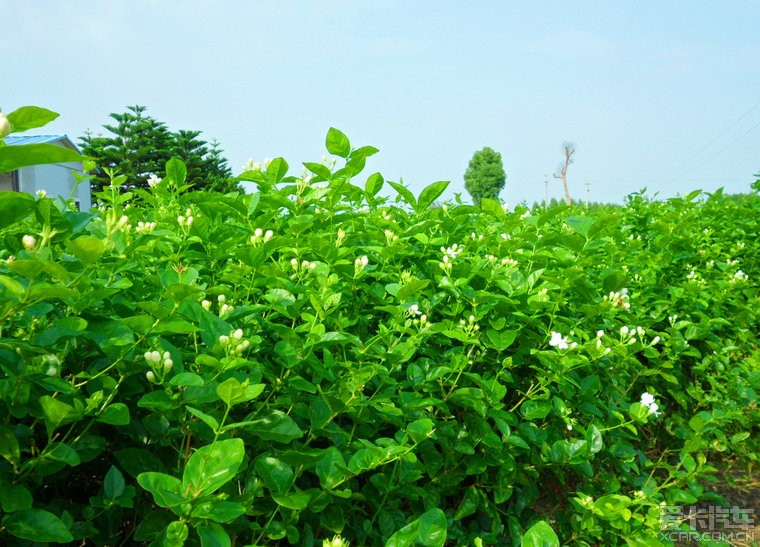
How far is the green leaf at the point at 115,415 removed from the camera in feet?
4.25

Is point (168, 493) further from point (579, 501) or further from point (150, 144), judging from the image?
point (150, 144)

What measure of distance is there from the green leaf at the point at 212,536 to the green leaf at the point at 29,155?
691 millimetres

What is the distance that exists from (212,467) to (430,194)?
1555 millimetres

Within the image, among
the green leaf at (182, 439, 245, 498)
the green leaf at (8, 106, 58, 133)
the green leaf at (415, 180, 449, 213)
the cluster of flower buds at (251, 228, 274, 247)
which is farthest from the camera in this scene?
the green leaf at (415, 180, 449, 213)

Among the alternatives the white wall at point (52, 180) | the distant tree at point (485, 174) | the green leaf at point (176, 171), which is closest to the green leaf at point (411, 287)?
the green leaf at point (176, 171)

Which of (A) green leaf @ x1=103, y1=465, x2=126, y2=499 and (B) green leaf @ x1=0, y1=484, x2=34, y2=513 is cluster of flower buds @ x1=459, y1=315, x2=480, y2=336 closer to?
(A) green leaf @ x1=103, y1=465, x2=126, y2=499

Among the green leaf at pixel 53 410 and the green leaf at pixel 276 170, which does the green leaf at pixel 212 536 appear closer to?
the green leaf at pixel 53 410

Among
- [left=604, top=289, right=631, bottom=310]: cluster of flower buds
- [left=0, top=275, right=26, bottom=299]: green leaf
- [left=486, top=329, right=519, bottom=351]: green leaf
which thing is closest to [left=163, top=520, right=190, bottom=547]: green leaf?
[left=0, top=275, right=26, bottom=299]: green leaf

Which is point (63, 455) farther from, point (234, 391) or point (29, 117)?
point (29, 117)

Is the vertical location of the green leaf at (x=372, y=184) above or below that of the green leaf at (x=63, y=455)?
above

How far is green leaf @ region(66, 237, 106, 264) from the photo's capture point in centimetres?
115

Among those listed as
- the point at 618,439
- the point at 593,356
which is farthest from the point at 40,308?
the point at 618,439

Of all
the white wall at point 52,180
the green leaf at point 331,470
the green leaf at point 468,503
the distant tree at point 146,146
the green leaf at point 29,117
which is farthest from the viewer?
the distant tree at point 146,146

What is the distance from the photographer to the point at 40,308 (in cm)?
133
